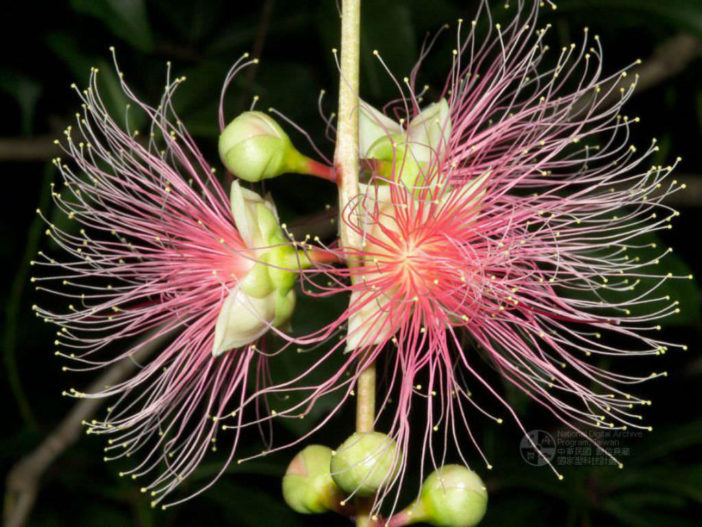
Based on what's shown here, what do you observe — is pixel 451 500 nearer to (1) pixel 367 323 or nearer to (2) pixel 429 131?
(1) pixel 367 323

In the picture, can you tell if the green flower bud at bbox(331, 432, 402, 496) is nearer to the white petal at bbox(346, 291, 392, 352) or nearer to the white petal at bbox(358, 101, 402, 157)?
the white petal at bbox(346, 291, 392, 352)

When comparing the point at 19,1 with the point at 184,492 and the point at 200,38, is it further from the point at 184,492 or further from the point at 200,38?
the point at 184,492

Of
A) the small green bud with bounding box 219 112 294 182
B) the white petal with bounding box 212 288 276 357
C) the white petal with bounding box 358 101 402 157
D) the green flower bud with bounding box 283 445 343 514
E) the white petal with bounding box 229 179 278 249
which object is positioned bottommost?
the green flower bud with bounding box 283 445 343 514

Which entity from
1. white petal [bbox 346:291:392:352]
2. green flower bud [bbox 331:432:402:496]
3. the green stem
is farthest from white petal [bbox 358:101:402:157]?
green flower bud [bbox 331:432:402:496]

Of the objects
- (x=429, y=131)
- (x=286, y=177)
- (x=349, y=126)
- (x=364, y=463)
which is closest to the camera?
(x=364, y=463)

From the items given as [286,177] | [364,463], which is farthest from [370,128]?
[286,177]

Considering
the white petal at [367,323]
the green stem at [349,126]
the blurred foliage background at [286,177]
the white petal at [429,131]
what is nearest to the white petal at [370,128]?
the white petal at [429,131]

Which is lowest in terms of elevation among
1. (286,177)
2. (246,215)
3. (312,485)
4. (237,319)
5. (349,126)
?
(312,485)
